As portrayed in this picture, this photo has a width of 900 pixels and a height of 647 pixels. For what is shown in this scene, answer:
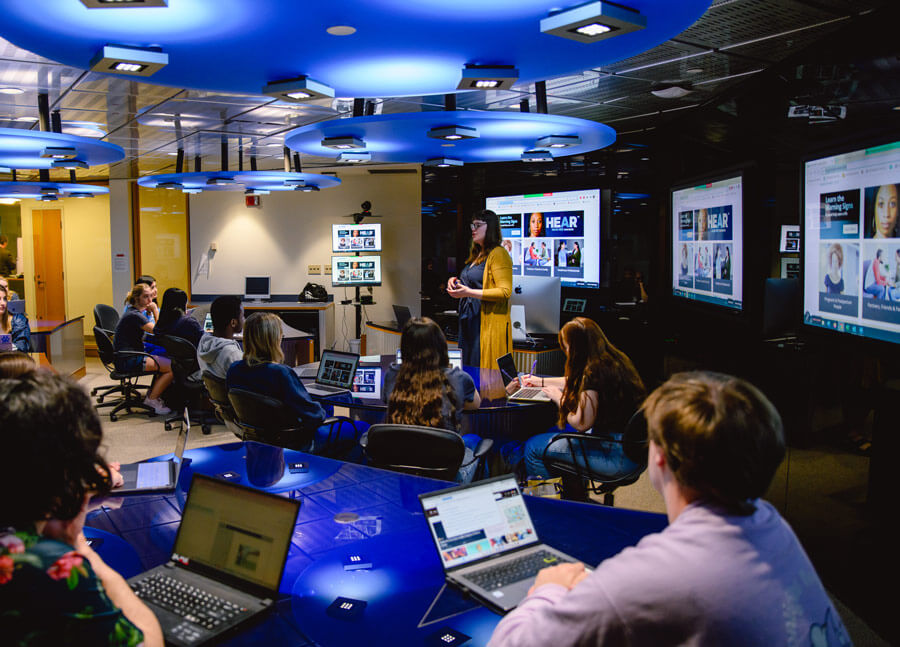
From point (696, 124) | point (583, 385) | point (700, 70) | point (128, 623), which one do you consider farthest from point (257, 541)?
point (696, 124)

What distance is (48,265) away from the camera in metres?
12.9

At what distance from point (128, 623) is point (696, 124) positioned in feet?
18.9

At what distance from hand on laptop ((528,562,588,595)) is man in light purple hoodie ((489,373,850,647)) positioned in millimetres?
161

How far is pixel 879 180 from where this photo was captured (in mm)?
2857

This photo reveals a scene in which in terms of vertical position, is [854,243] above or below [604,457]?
above

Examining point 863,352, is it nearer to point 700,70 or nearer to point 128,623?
A: point 700,70

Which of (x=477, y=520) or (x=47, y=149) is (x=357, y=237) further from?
(x=477, y=520)

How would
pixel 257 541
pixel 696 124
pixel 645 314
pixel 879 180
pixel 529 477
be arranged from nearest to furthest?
1. pixel 257 541
2. pixel 879 180
3. pixel 529 477
4. pixel 696 124
5. pixel 645 314

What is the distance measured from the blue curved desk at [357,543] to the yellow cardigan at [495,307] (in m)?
2.59

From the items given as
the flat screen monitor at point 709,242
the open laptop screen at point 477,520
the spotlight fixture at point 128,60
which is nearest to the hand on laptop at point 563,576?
the open laptop screen at point 477,520

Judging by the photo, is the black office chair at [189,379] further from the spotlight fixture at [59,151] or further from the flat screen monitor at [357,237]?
the flat screen monitor at [357,237]

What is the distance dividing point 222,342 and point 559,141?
7.77 ft

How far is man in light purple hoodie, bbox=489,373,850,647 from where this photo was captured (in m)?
1.02

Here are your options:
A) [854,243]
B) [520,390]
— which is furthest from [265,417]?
[854,243]
